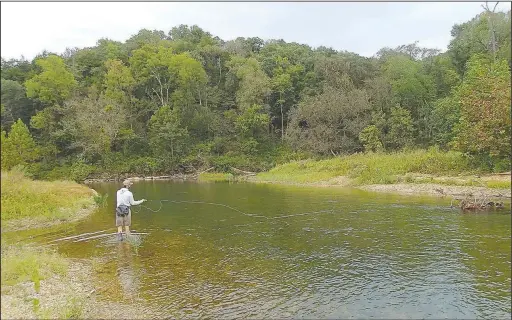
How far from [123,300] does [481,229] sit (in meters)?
14.9

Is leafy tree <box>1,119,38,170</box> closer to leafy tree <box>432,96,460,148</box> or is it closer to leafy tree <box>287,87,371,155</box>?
leafy tree <box>287,87,371,155</box>

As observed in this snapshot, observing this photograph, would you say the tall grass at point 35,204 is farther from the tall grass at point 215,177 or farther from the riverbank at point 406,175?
the tall grass at point 215,177

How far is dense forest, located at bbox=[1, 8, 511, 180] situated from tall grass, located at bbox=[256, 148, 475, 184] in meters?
8.53

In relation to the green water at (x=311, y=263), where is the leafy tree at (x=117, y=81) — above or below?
above

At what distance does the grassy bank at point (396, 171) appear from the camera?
34156mm

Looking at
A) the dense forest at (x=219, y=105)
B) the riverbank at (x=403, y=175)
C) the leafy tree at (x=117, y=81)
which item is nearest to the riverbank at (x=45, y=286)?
the riverbank at (x=403, y=175)

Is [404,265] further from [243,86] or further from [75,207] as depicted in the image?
[243,86]

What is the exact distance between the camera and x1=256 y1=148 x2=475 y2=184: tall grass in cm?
3750

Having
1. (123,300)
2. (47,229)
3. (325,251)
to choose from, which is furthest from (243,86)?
(123,300)

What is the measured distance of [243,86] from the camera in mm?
71625

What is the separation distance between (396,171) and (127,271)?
31978mm

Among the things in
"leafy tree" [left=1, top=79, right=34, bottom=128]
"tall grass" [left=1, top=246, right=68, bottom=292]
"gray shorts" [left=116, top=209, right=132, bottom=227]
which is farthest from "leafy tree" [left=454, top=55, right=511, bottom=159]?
"leafy tree" [left=1, top=79, right=34, bottom=128]

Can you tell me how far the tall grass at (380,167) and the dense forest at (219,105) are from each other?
336 inches

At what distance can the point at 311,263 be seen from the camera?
47.1 feet
